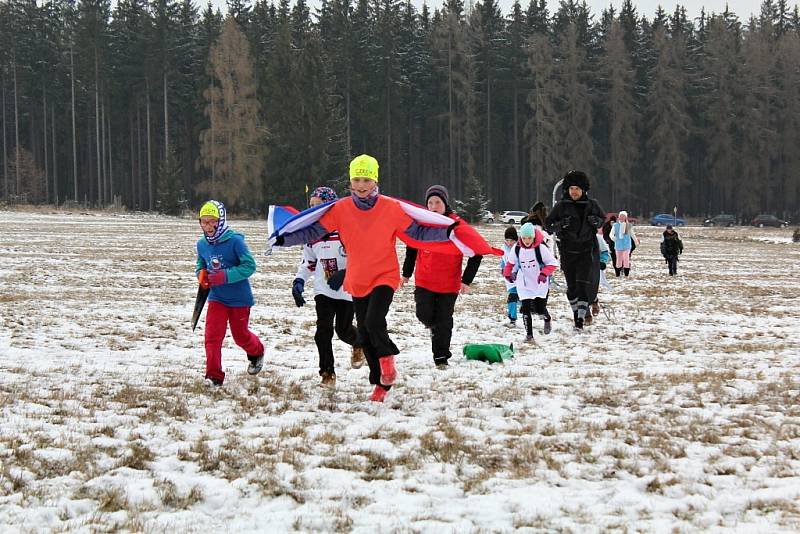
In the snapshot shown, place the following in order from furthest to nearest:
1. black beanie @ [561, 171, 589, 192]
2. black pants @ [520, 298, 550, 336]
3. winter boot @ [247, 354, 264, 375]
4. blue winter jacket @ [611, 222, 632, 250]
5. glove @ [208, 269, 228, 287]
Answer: blue winter jacket @ [611, 222, 632, 250], black beanie @ [561, 171, 589, 192], black pants @ [520, 298, 550, 336], winter boot @ [247, 354, 264, 375], glove @ [208, 269, 228, 287]

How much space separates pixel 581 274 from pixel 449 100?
2718 inches

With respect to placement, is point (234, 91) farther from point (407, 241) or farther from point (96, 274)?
point (407, 241)

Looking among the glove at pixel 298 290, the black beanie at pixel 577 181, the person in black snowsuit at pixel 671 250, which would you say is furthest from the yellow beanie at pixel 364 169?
the person in black snowsuit at pixel 671 250

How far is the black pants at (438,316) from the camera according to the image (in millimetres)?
8922

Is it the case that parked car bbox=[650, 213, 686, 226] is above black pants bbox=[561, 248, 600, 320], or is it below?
above

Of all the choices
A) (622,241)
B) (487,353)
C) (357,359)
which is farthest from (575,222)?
(622,241)

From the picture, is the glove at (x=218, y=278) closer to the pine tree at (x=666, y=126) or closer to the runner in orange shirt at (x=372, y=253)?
the runner in orange shirt at (x=372, y=253)

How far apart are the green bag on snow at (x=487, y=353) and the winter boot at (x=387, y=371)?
2.34m

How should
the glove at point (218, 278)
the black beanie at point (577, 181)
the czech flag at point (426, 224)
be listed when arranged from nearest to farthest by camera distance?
the czech flag at point (426, 224), the glove at point (218, 278), the black beanie at point (577, 181)

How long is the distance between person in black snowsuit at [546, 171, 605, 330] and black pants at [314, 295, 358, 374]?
4.05 metres

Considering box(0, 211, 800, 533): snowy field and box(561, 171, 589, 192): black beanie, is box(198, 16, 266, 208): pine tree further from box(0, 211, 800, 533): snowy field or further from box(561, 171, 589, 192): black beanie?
box(561, 171, 589, 192): black beanie

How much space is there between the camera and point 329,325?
7848 millimetres

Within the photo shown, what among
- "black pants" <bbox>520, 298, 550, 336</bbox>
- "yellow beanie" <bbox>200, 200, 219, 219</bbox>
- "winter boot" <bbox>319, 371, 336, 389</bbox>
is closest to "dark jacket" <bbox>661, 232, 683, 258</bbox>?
"black pants" <bbox>520, 298, 550, 336</bbox>

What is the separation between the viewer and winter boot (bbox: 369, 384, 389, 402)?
22.9ft
